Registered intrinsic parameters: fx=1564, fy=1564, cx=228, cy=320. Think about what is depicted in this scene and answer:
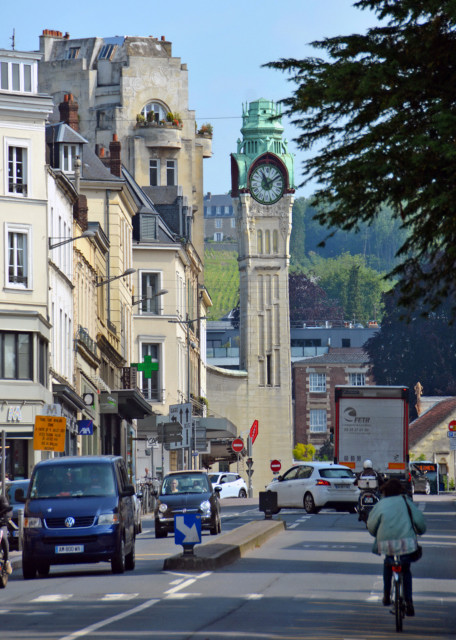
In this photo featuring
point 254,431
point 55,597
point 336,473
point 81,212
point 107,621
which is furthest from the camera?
point 254,431

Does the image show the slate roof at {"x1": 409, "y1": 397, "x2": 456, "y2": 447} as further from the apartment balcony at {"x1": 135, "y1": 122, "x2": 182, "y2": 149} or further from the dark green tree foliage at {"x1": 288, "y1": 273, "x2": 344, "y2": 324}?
the dark green tree foliage at {"x1": 288, "y1": 273, "x2": 344, "y2": 324}

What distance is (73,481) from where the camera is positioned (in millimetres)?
23125

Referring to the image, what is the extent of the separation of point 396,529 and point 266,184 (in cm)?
10379

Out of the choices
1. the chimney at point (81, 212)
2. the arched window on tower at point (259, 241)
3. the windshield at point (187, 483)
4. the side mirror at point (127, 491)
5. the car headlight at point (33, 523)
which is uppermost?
the arched window on tower at point (259, 241)

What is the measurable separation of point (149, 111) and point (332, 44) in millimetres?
79068

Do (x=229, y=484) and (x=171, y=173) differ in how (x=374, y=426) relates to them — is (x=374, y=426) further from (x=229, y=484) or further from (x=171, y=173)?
(x=171, y=173)

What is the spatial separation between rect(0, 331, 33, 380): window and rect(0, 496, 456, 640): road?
17.2m

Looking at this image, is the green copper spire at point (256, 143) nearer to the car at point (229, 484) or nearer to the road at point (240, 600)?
the car at point (229, 484)

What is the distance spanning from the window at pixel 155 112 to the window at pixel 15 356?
47088 mm

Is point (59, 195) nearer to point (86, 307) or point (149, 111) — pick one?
point (86, 307)

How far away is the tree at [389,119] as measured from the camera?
42.5 feet

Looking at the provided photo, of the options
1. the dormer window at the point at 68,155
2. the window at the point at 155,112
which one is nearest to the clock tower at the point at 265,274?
the window at the point at 155,112

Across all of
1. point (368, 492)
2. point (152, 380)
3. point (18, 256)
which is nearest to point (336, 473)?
point (368, 492)

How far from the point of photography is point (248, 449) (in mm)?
104125
